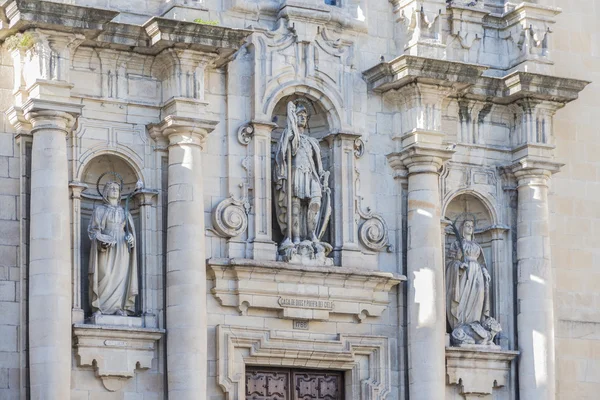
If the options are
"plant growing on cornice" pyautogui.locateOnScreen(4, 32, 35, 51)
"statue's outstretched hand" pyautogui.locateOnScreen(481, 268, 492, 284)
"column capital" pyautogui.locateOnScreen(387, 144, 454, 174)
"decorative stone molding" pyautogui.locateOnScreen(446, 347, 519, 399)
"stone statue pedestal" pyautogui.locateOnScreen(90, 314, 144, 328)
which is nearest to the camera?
"plant growing on cornice" pyautogui.locateOnScreen(4, 32, 35, 51)

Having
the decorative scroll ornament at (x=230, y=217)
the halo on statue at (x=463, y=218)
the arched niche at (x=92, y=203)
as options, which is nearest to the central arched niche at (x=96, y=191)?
→ the arched niche at (x=92, y=203)

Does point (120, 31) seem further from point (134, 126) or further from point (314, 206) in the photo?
point (314, 206)

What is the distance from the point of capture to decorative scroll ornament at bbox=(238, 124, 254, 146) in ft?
88.6

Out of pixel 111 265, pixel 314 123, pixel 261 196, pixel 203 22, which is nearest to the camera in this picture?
pixel 111 265

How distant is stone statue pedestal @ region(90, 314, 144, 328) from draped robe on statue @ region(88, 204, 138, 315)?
0.13m

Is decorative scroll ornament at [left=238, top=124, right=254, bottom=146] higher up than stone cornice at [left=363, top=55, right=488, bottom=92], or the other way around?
stone cornice at [left=363, top=55, right=488, bottom=92]

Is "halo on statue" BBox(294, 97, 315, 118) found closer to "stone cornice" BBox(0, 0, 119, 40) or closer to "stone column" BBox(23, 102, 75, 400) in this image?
"stone cornice" BBox(0, 0, 119, 40)

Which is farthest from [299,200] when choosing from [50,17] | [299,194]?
[50,17]

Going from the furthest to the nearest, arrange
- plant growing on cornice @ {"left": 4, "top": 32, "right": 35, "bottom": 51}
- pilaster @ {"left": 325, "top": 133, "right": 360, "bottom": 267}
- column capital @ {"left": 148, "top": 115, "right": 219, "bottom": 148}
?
1. pilaster @ {"left": 325, "top": 133, "right": 360, "bottom": 267}
2. column capital @ {"left": 148, "top": 115, "right": 219, "bottom": 148}
3. plant growing on cornice @ {"left": 4, "top": 32, "right": 35, "bottom": 51}

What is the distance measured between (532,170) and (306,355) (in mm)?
4929

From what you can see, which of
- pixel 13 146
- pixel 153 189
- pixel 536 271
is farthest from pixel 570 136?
pixel 13 146

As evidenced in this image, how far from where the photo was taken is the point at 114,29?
2589 cm

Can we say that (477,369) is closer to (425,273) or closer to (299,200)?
(425,273)

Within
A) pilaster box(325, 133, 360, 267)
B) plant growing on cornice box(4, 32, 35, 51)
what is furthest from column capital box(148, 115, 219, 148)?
pilaster box(325, 133, 360, 267)
